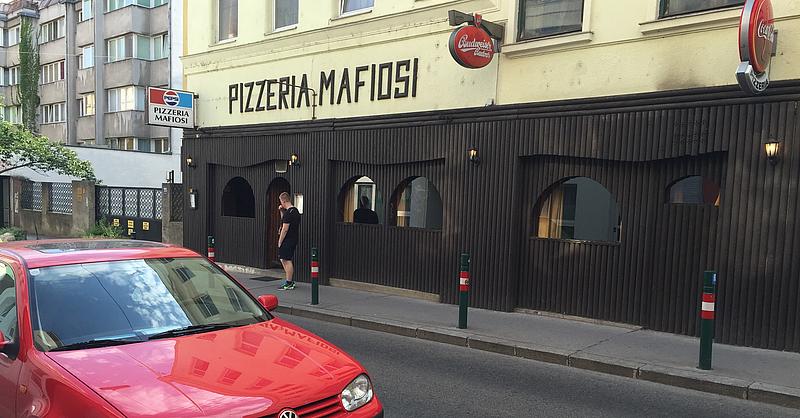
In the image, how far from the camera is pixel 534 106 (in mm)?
9086

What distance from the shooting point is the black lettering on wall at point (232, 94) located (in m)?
14.1

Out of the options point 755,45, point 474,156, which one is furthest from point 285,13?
point 755,45

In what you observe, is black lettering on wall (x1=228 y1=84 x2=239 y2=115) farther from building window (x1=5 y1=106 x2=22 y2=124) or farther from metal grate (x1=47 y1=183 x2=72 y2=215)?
building window (x1=5 y1=106 x2=22 y2=124)

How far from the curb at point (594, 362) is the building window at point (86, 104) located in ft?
104

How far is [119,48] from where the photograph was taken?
3238 centimetres

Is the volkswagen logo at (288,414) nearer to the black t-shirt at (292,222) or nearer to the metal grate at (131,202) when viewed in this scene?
the black t-shirt at (292,222)

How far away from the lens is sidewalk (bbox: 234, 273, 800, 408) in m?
5.83

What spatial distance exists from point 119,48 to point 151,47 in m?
2.24

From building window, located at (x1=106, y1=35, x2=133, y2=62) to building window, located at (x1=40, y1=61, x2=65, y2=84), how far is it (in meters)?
5.64

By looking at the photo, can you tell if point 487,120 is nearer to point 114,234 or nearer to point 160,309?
point 160,309

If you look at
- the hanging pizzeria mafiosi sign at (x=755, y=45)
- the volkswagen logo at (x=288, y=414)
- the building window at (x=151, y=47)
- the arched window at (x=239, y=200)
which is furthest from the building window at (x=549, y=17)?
the building window at (x=151, y=47)

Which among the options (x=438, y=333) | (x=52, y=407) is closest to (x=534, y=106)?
(x=438, y=333)

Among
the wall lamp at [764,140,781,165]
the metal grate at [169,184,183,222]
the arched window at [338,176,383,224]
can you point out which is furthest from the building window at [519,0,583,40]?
the metal grate at [169,184,183,222]

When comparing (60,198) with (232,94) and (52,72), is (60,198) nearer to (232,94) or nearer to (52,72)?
(232,94)
